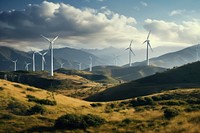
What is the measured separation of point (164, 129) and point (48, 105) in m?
23.7

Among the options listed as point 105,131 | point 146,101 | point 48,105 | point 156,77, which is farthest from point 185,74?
point 105,131

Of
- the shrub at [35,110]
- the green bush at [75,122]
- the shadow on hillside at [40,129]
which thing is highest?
the shrub at [35,110]

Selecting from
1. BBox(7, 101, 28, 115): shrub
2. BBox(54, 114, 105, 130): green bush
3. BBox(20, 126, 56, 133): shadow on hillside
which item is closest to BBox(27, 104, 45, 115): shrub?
BBox(7, 101, 28, 115): shrub

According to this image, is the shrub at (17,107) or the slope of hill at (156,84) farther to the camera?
the slope of hill at (156,84)

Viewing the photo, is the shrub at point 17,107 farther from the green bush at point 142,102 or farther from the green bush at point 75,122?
the green bush at point 142,102

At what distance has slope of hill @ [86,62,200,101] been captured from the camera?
132 m

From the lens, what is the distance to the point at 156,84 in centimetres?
15512

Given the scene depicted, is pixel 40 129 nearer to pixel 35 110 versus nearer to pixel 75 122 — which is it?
pixel 75 122

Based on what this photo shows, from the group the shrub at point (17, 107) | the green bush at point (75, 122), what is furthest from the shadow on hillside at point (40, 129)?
the shrub at point (17, 107)

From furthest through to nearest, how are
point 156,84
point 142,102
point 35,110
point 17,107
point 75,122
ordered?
point 156,84 → point 142,102 → point 17,107 → point 35,110 → point 75,122

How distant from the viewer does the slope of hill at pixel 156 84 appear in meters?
132

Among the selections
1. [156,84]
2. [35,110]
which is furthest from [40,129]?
[156,84]

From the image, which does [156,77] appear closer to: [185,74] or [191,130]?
[185,74]

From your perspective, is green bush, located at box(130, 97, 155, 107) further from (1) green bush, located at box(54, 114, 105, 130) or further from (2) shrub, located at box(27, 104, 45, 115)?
(1) green bush, located at box(54, 114, 105, 130)
